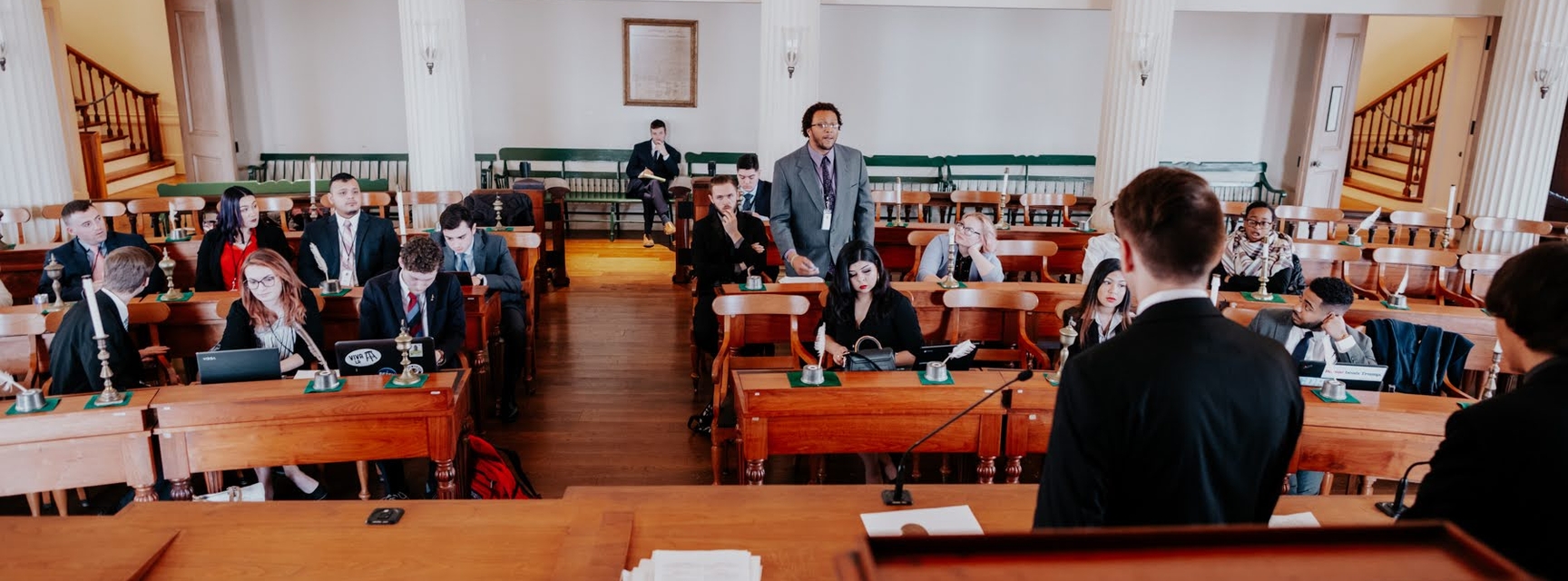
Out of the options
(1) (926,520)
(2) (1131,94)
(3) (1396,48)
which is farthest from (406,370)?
(3) (1396,48)

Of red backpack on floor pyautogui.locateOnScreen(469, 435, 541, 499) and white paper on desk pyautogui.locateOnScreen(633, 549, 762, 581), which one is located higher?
white paper on desk pyautogui.locateOnScreen(633, 549, 762, 581)

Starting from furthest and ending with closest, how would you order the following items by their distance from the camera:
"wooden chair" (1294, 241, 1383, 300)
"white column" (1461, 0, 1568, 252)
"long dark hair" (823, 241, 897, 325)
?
"white column" (1461, 0, 1568, 252) → "wooden chair" (1294, 241, 1383, 300) → "long dark hair" (823, 241, 897, 325)

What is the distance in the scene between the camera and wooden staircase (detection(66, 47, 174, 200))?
386 inches

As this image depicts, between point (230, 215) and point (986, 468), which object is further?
point (230, 215)

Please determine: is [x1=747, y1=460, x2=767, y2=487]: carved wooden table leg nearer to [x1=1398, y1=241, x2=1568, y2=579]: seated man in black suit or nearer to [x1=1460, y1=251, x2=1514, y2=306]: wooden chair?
[x1=1398, y1=241, x2=1568, y2=579]: seated man in black suit

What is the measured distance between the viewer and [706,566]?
2.00m

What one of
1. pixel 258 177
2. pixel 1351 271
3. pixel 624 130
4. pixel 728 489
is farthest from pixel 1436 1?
pixel 258 177

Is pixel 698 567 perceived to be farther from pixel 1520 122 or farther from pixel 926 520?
pixel 1520 122

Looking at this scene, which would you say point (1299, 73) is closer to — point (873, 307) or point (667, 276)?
point (667, 276)

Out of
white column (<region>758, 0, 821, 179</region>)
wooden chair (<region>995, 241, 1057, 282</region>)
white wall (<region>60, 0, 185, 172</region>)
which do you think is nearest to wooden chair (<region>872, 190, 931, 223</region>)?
white column (<region>758, 0, 821, 179</region>)

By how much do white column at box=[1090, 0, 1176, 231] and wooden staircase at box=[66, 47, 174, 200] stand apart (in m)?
10.0

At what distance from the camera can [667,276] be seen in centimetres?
846

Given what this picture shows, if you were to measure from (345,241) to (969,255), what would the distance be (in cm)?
362

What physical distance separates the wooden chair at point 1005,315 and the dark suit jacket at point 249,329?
2.89 metres
